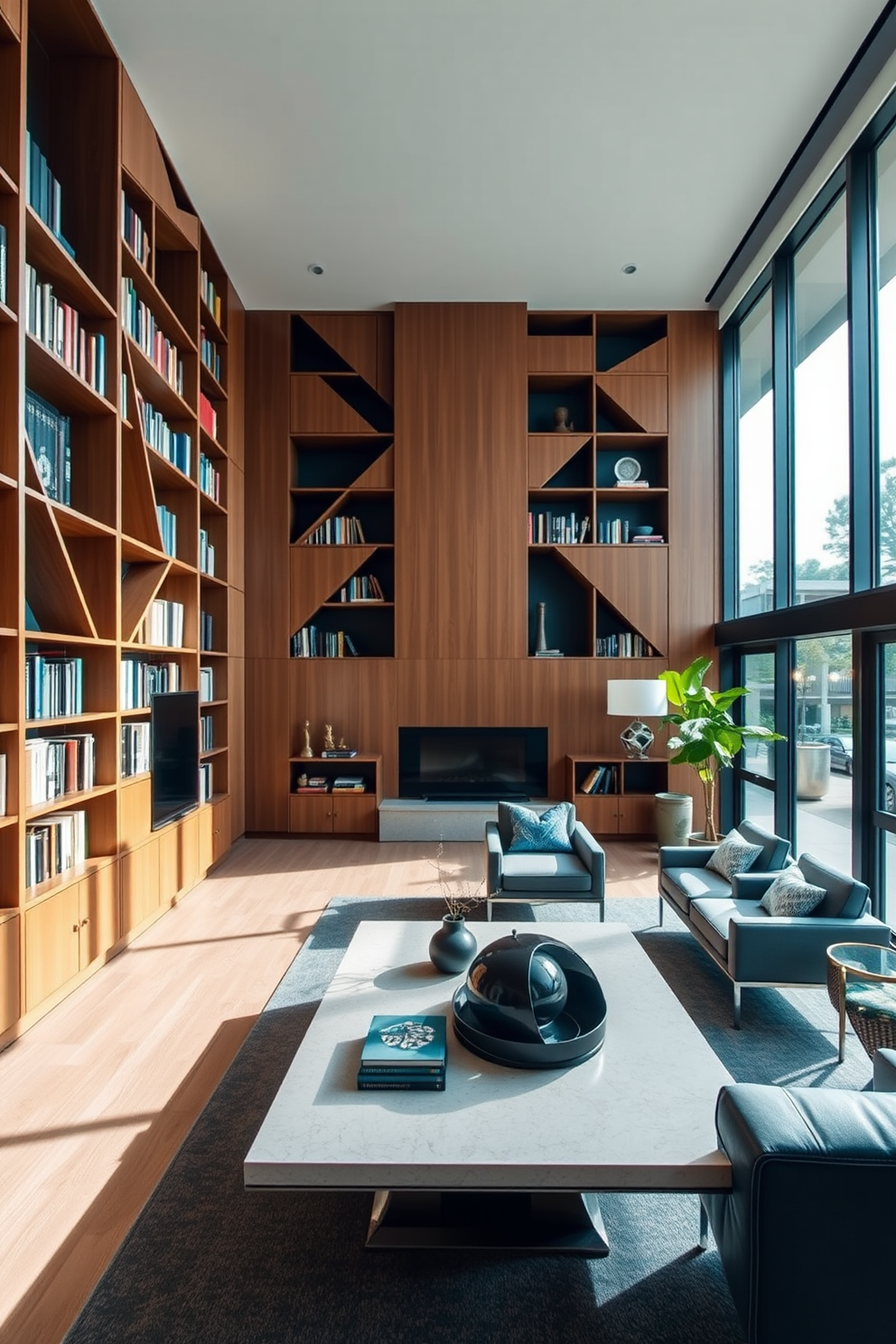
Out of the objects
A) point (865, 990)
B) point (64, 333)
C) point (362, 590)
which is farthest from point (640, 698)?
point (64, 333)

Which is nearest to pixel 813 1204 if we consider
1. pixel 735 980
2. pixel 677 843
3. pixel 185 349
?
pixel 735 980

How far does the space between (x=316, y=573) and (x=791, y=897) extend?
4506 millimetres

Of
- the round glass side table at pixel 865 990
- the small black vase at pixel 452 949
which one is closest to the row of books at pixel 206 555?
the small black vase at pixel 452 949

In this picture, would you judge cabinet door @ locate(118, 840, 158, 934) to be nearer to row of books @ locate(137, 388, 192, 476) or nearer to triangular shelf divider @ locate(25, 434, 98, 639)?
triangular shelf divider @ locate(25, 434, 98, 639)

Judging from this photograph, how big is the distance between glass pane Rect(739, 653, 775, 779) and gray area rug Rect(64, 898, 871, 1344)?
3.85 metres

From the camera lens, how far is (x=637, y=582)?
6.21m

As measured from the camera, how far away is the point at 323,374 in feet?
20.1

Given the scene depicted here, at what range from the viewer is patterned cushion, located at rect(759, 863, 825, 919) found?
3.00 meters

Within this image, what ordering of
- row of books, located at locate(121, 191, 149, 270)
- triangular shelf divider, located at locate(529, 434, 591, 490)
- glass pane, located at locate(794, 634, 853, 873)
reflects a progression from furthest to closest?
triangular shelf divider, located at locate(529, 434, 591, 490) → glass pane, located at locate(794, 634, 853, 873) → row of books, located at locate(121, 191, 149, 270)

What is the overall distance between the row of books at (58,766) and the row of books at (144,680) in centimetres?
35

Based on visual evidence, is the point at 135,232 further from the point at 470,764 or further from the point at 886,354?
the point at 470,764

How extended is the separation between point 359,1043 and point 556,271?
566cm

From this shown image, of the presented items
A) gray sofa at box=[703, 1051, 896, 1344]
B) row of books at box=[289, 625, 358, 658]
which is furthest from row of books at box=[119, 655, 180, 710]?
gray sofa at box=[703, 1051, 896, 1344]

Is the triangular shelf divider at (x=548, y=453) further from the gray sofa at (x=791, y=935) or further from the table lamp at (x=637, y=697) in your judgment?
the gray sofa at (x=791, y=935)
